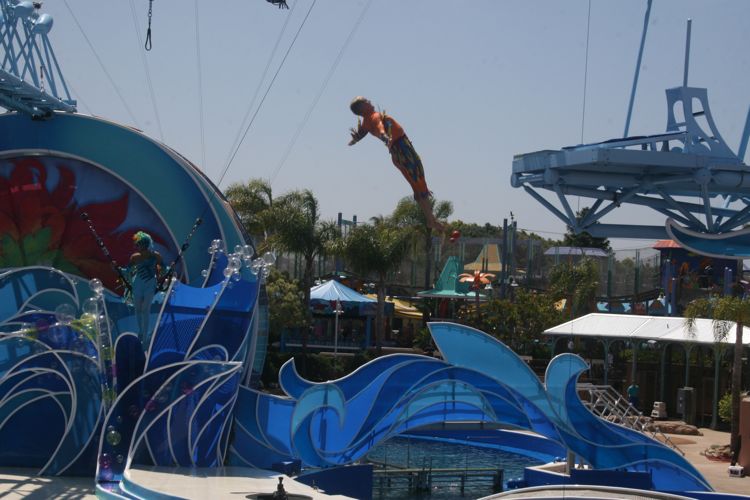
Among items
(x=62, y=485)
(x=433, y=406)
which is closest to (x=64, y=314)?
(x=62, y=485)

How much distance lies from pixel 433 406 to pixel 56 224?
8.83m

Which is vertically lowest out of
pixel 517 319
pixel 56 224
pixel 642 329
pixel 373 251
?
pixel 517 319

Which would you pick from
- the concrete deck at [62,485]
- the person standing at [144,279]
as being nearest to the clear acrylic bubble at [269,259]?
the person standing at [144,279]

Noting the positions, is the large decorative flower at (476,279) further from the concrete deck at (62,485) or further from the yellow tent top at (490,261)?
the concrete deck at (62,485)

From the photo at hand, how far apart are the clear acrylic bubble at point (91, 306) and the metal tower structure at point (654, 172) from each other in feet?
39.4

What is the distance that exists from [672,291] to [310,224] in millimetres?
13420

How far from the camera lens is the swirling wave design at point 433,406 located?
19422 mm

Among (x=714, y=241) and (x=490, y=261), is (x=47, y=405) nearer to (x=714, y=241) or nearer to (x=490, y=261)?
(x=714, y=241)

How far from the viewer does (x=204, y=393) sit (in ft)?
58.5

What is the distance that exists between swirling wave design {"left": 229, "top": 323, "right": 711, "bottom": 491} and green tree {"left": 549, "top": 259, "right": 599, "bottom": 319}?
24689mm

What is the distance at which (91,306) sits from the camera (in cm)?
1834

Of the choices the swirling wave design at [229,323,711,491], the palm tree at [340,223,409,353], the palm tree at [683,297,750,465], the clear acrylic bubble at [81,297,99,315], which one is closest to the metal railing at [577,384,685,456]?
the palm tree at [683,297,750,465]

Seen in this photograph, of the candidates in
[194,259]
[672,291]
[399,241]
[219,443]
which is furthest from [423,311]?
[219,443]

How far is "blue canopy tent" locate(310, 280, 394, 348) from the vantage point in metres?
41.2
